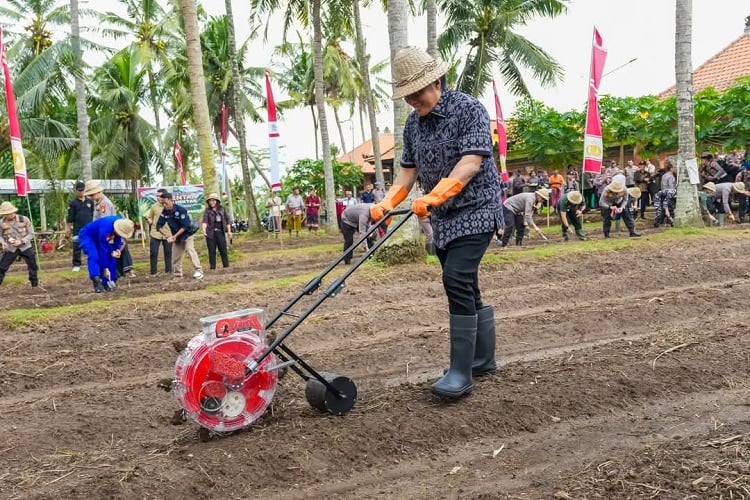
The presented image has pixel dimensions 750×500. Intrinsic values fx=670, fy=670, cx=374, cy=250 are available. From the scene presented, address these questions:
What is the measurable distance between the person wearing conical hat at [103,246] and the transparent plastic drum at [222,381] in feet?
26.1

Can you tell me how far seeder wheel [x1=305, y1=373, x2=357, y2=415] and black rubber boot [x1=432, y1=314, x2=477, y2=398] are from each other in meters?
0.52

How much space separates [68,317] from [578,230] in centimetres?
1124

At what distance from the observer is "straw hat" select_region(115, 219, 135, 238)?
36.2ft

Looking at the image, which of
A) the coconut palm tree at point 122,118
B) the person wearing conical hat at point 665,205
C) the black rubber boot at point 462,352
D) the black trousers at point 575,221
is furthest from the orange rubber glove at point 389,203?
the coconut palm tree at point 122,118

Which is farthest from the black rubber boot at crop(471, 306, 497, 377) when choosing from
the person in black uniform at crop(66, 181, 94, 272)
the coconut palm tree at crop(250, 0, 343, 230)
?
the coconut palm tree at crop(250, 0, 343, 230)

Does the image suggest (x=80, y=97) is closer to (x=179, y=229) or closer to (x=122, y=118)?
(x=179, y=229)

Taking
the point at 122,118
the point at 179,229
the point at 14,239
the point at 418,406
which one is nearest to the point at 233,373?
the point at 418,406

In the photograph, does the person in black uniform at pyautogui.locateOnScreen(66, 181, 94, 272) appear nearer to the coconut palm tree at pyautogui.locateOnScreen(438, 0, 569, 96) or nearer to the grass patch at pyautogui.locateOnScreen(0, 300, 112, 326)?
the grass patch at pyautogui.locateOnScreen(0, 300, 112, 326)

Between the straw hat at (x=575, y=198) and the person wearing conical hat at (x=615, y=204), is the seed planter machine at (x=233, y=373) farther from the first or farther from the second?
the person wearing conical hat at (x=615, y=204)

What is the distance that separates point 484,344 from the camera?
15.2 ft

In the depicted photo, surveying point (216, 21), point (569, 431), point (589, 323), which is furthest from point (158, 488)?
point (216, 21)

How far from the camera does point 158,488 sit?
3.30 m

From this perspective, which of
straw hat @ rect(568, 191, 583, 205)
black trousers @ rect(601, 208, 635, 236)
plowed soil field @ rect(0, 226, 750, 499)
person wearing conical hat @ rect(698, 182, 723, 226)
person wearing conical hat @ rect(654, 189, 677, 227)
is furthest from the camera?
person wearing conical hat @ rect(654, 189, 677, 227)

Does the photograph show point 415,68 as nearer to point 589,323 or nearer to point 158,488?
point 158,488
